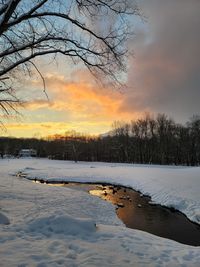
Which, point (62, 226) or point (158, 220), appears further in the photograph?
point (158, 220)

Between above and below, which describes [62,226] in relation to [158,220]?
Result: above

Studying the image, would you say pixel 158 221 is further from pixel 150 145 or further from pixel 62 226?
pixel 150 145

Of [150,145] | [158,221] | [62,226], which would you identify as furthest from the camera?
[150,145]

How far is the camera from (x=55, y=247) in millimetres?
8156

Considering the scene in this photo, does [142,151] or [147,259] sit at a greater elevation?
[142,151]

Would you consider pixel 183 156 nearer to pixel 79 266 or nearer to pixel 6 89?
pixel 6 89

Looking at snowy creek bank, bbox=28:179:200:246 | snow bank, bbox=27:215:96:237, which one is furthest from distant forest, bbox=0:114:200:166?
snow bank, bbox=27:215:96:237

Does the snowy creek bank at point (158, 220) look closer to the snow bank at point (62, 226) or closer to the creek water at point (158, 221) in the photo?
the creek water at point (158, 221)

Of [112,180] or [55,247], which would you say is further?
[112,180]

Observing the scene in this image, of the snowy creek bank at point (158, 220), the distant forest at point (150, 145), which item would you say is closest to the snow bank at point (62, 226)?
the snowy creek bank at point (158, 220)

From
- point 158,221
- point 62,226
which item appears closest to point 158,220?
point 158,221

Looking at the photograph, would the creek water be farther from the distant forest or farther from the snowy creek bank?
the distant forest

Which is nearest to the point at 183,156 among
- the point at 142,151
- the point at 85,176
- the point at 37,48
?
the point at 142,151

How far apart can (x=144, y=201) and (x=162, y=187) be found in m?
2.88
